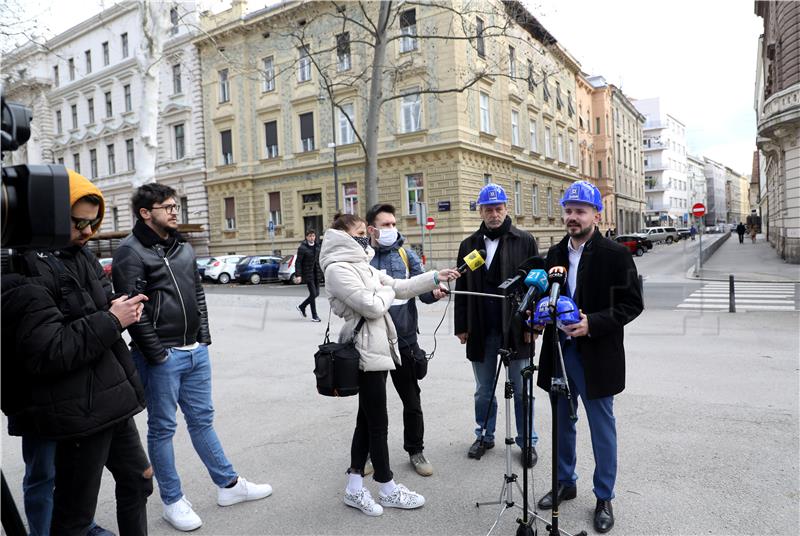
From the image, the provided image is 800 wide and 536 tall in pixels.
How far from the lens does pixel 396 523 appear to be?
3322 millimetres

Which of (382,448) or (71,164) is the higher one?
(71,164)

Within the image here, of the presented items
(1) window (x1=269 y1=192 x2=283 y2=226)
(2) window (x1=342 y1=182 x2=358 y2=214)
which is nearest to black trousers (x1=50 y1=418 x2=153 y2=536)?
(2) window (x1=342 y1=182 x2=358 y2=214)

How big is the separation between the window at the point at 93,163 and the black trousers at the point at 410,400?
4507 centimetres

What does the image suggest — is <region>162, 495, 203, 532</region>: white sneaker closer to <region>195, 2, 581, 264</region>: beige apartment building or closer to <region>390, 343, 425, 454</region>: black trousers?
<region>390, 343, 425, 454</region>: black trousers

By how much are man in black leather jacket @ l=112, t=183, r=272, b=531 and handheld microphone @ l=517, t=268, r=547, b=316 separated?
6.62ft

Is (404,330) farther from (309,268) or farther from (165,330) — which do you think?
(309,268)

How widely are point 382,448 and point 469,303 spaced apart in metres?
1.39

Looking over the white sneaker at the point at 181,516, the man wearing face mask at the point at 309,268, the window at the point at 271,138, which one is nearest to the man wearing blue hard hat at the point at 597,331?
the white sneaker at the point at 181,516

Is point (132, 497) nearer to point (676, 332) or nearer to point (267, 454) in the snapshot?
point (267, 454)

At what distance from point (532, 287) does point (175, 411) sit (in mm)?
2233

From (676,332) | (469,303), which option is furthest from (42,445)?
(676,332)

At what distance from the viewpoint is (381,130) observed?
29.3m

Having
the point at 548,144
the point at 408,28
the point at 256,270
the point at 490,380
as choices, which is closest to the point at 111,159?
the point at 256,270

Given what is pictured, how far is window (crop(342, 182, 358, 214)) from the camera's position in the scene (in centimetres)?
3025
